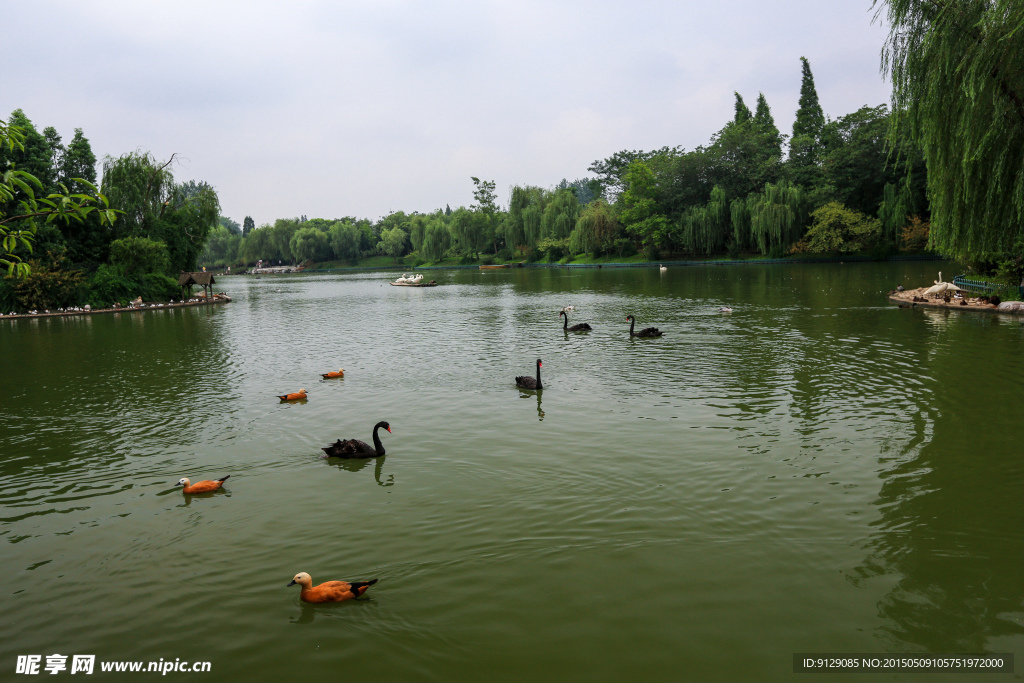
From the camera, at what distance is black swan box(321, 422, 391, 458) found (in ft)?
36.1

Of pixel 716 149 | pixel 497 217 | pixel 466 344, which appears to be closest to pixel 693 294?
pixel 466 344

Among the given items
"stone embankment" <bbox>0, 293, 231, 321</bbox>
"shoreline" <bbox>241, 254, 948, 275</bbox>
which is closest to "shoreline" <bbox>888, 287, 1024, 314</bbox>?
"shoreline" <bbox>241, 254, 948, 275</bbox>

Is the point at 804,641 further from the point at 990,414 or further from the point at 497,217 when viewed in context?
the point at 497,217

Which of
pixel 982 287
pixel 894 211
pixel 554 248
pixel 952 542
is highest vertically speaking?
pixel 894 211

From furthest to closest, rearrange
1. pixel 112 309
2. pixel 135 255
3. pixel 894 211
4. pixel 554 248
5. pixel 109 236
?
pixel 554 248, pixel 894 211, pixel 109 236, pixel 135 255, pixel 112 309

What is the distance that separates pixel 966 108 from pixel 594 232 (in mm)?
76580

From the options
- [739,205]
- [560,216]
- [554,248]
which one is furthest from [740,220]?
[554,248]

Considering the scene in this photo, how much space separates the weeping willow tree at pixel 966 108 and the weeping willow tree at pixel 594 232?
7209cm

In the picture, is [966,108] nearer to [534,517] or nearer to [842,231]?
[534,517]

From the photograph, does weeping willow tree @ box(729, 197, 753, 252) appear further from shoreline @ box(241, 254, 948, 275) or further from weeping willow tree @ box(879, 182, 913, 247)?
weeping willow tree @ box(879, 182, 913, 247)

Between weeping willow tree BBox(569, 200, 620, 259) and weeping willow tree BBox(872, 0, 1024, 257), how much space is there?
7209 centimetres

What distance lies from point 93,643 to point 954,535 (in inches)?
388

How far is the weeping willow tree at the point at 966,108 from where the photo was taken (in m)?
17.7

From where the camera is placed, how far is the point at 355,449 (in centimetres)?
1099
